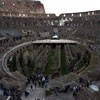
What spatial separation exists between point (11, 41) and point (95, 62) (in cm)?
2706

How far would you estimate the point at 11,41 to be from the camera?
2313 inches

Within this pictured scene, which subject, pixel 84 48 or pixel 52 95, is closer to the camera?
pixel 52 95

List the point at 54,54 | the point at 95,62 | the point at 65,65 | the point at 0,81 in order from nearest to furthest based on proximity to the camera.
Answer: the point at 0,81 < the point at 95,62 < the point at 65,65 < the point at 54,54

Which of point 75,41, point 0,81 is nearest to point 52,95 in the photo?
point 0,81

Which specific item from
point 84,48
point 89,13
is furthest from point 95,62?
point 89,13

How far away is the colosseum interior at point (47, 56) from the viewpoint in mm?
25453

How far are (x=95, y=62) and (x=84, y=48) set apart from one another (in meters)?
13.2

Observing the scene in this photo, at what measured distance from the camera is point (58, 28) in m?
82.6

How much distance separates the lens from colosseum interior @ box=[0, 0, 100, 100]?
2545 centimetres

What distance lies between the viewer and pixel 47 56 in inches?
1881

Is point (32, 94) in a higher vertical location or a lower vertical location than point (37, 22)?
lower

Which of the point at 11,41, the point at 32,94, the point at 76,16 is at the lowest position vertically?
the point at 32,94

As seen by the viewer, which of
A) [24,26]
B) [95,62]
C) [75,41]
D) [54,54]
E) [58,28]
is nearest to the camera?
[95,62]

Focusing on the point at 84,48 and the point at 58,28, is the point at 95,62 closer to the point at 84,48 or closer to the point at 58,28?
the point at 84,48
